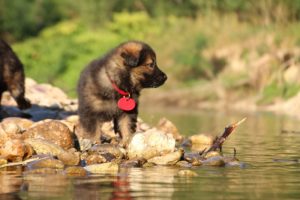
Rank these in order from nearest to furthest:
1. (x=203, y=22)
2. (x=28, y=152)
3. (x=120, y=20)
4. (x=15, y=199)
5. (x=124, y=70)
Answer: (x=15, y=199) → (x=28, y=152) → (x=124, y=70) → (x=203, y=22) → (x=120, y=20)

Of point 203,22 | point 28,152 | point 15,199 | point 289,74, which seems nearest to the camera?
point 15,199

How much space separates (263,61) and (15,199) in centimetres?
2099

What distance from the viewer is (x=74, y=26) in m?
38.5

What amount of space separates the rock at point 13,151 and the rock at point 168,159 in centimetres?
147

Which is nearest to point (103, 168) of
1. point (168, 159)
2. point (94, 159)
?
point (94, 159)

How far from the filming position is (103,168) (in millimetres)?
9453

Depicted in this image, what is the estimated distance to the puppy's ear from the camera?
11195mm

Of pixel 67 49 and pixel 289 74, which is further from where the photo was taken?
pixel 67 49

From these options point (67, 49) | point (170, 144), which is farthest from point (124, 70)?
point (67, 49)

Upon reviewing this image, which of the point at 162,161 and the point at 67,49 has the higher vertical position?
the point at 67,49

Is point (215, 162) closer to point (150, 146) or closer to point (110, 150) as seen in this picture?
point (150, 146)

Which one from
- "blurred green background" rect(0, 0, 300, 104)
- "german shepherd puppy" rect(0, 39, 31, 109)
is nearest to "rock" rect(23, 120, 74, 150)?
"german shepherd puppy" rect(0, 39, 31, 109)

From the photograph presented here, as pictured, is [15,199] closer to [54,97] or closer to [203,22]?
[54,97]

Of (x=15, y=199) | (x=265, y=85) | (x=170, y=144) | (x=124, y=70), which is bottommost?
(x=15, y=199)
